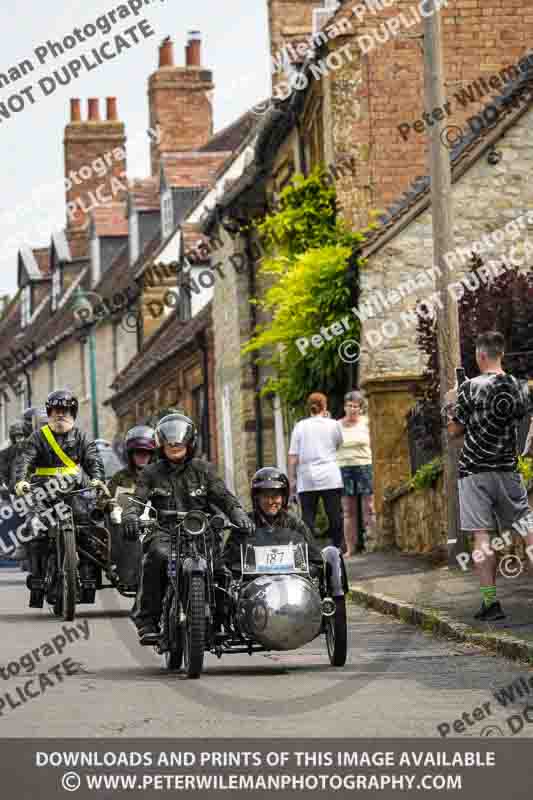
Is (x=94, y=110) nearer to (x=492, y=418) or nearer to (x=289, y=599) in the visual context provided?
(x=492, y=418)

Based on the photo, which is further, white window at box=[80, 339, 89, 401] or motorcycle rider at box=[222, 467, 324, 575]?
white window at box=[80, 339, 89, 401]

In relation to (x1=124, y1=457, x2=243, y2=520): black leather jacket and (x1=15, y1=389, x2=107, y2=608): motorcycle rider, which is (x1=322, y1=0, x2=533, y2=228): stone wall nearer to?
(x1=15, y1=389, x2=107, y2=608): motorcycle rider

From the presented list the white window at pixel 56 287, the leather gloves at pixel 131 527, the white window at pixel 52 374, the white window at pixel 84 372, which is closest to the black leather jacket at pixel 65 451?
the leather gloves at pixel 131 527

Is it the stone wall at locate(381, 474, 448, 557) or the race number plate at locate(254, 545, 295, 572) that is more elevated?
the stone wall at locate(381, 474, 448, 557)

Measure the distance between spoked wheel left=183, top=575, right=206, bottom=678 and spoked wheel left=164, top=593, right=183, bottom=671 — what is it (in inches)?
5.2

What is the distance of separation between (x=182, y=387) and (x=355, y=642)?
29306mm

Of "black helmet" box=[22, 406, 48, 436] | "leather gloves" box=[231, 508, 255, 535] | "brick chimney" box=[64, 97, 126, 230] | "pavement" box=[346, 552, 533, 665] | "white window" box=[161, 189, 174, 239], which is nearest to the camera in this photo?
"leather gloves" box=[231, 508, 255, 535]

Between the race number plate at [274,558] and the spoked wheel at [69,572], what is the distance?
12.2ft

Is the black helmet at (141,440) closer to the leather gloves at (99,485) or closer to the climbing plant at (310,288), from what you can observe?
the leather gloves at (99,485)

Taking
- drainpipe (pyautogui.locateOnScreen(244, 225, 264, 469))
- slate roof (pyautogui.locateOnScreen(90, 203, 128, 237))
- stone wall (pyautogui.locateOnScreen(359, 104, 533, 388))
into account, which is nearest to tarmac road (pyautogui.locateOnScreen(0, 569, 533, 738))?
stone wall (pyautogui.locateOnScreen(359, 104, 533, 388))

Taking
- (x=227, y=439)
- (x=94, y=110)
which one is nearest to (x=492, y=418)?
(x=227, y=439)

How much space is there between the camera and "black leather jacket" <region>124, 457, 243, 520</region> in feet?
34.5

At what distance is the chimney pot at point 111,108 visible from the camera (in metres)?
57.7
